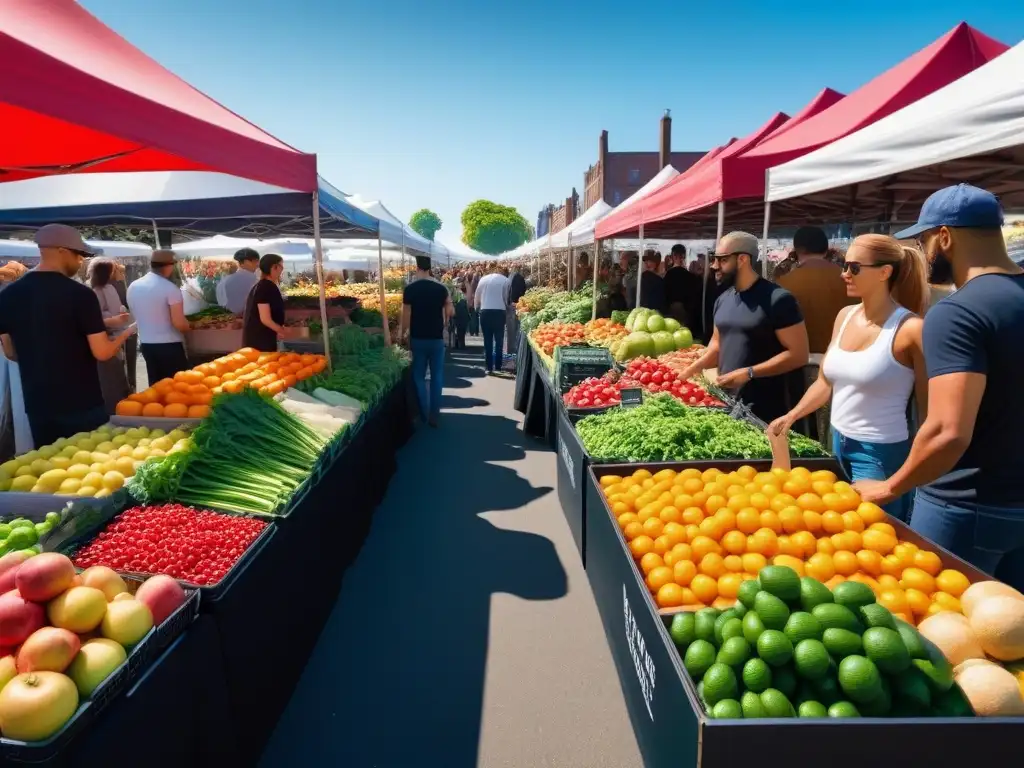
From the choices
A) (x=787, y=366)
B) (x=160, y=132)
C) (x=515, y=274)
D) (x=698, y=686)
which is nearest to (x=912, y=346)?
(x=787, y=366)

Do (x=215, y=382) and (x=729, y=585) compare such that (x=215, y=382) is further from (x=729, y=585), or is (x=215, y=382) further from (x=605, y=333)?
(x=605, y=333)

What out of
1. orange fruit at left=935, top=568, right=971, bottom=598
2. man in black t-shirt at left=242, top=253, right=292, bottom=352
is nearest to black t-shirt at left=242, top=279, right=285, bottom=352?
man in black t-shirt at left=242, top=253, right=292, bottom=352

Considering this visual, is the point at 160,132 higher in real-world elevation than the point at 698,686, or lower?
higher

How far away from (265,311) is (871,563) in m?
5.72

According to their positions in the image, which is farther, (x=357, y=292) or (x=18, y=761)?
(x=357, y=292)

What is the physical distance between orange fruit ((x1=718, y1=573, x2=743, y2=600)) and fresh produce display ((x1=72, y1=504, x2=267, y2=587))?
5.99ft

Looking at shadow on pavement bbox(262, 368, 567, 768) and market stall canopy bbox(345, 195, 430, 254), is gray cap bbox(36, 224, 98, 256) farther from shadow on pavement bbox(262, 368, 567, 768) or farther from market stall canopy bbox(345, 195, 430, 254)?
market stall canopy bbox(345, 195, 430, 254)

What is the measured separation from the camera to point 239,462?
3.25 metres

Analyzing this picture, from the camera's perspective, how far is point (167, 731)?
1.81m

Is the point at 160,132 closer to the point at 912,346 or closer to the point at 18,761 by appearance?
the point at 18,761

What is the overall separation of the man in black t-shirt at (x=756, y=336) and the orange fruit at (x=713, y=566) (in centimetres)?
202

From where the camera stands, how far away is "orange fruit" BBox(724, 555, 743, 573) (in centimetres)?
226

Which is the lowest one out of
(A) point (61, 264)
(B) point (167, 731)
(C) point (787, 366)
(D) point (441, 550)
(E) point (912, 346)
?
(D) point (441, 550)

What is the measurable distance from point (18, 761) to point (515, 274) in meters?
14.2
